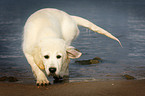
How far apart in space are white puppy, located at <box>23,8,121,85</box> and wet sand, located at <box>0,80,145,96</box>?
11.6 inches

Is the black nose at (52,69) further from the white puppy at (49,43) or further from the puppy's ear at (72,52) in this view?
the puppy's ear at (72,52)

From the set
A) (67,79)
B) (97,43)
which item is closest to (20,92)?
(67,79)

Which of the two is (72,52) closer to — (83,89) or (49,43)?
(49,43)

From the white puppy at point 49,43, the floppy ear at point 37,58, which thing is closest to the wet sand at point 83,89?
the white puppy at point 49,43

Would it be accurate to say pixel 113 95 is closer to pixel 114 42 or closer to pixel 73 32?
pixel 73 32

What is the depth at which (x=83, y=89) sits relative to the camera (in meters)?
5.09

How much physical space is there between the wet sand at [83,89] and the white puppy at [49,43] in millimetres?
294

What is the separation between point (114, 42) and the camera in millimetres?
11297

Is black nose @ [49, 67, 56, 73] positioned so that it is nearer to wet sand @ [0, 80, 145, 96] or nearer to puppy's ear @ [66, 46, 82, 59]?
wet sand @ [0, 80, 145, 96]

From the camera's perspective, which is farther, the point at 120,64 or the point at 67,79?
the point at 120,64

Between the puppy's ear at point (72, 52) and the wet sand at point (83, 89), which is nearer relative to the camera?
the wet sand at point (83, 89)

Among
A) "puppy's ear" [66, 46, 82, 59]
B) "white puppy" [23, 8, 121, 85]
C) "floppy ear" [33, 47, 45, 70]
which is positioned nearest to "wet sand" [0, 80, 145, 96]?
"white puppy" [23, 8, 121, 85]

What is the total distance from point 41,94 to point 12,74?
255 cm

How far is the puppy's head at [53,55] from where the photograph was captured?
16.8ft
